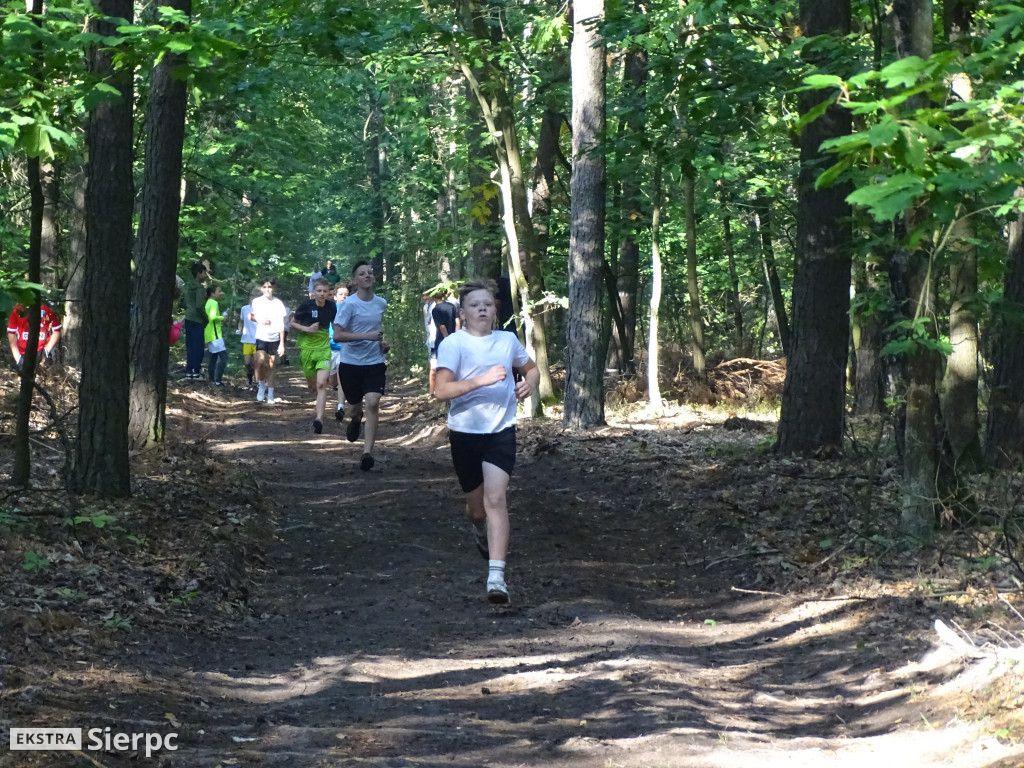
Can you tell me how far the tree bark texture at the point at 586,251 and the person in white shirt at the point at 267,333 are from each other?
24.9 ft

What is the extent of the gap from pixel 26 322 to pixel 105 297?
1432 mm

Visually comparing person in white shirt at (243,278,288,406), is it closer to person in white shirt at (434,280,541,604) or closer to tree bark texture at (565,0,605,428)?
tree bark texture at (565,0,605,428)

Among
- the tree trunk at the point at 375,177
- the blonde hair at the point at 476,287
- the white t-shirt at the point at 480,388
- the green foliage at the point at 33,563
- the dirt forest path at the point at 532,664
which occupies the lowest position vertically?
the dirt forest path at the point at 532,664

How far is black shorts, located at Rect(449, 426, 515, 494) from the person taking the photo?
25.4ft

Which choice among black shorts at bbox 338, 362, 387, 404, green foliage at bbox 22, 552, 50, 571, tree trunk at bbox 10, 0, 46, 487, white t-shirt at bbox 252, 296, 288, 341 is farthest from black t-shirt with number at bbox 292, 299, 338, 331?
green foliage at bbox 22, 552, 50, 571

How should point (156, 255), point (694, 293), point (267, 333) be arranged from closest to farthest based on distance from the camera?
point (156, 255) < point (694, 293) < point (267, 333)

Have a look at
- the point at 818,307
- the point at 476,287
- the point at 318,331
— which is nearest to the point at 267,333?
the point at 318,331

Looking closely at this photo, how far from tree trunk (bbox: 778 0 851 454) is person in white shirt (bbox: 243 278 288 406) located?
12.0 meters

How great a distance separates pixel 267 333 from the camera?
21328 millimetres

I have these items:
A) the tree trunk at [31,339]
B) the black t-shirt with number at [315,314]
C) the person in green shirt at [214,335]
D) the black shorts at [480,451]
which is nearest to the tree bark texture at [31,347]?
the tree trunk at [31,339]

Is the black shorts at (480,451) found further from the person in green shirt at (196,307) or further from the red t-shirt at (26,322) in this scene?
the person in green shirt at (196,307)

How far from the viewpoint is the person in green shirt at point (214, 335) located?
2352cm

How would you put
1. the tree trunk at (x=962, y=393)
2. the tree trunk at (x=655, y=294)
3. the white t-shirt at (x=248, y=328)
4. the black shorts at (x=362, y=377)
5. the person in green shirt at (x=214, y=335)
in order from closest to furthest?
the tree trunk at (x=962, y=393)
the black shorts at (x=362, y=377)
the tree trunk at (x=655, y=294)
the white t-shirt at (x=248, y=328)
the person in green shirt at (x=214, y=335)

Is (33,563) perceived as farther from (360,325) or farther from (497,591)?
(360,325)
